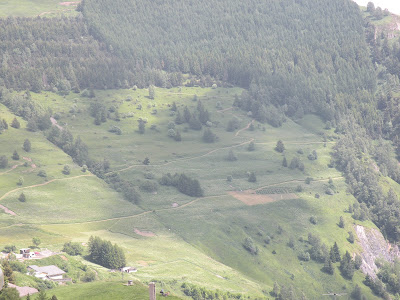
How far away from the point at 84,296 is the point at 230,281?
263 feet

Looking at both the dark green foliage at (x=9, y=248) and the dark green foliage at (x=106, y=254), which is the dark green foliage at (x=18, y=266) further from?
the dark green foliage at (x=106, y=254)

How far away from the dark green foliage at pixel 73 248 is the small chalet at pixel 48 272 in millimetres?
22810

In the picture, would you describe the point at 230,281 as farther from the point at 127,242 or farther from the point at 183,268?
the point at 127,242

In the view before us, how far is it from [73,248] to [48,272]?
31.0 meters

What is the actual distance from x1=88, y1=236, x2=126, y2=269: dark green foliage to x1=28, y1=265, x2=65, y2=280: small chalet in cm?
2305

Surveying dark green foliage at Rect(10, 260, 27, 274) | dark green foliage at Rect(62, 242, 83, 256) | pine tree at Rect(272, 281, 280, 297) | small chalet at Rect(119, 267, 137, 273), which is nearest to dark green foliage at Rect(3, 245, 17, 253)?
dark green foliage at Rect(62, 242, 83, 256)

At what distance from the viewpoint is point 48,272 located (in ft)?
448

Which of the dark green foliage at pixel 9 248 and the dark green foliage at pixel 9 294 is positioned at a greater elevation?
the dark green foliage at pixel 9 294

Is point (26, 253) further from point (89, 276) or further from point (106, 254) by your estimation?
point (106, 254)

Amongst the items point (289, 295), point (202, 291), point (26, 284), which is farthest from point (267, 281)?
point (26, 284)

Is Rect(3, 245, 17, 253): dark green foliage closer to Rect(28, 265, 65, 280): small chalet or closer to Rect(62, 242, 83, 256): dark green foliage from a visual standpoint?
Rect(62, 242, 83, 256): dark green foliage

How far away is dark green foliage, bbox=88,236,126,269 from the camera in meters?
163

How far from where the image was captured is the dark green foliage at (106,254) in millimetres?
163125

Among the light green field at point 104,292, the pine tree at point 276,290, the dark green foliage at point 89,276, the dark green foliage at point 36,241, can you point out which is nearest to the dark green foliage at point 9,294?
the light green field at point 104,292
